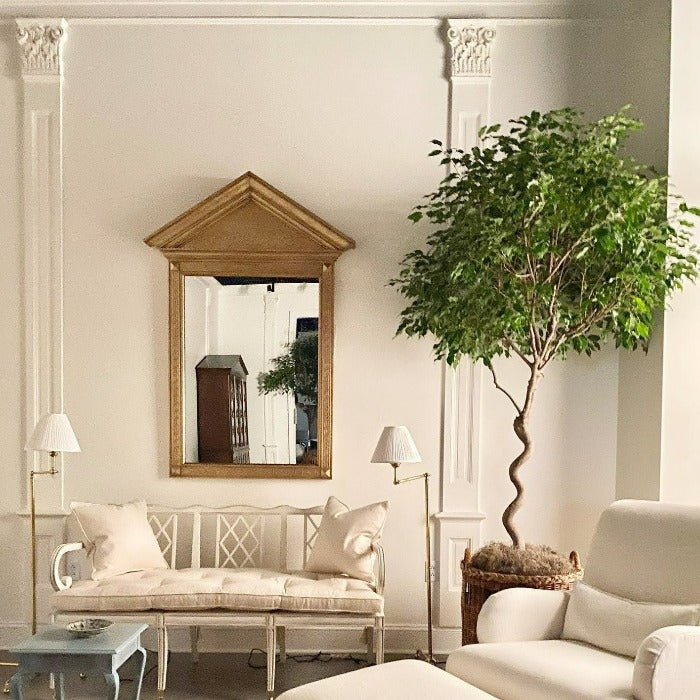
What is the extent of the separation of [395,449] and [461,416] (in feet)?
2.50

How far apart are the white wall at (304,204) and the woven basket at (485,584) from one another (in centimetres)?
82

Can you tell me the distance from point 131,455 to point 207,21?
8.22 feet

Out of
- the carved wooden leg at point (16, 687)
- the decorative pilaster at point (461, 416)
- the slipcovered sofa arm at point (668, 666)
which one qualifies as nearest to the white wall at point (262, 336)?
the decorative pilaster at point (461, 416)

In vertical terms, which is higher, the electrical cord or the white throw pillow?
the white throw pillow

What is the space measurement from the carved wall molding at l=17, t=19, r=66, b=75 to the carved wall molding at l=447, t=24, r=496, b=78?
220cm

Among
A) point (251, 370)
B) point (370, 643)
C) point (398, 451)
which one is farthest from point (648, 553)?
point (251, 370)

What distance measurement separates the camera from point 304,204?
515 cm

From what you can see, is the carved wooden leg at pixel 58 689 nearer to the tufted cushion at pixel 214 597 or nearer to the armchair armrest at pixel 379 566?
the tufted cushion at pixel 214 597

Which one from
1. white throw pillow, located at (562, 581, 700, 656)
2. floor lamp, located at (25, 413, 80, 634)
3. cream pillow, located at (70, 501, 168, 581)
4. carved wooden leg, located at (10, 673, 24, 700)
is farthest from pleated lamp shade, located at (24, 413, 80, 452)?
white throw pillow, located at (562, 581, 700, 656)

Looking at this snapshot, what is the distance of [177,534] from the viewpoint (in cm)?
514

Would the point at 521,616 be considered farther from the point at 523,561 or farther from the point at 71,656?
the point at 71,656

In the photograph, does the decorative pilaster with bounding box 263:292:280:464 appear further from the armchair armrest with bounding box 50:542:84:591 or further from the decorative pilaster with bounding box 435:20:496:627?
the armchair armrest with bounding box 50:542:84:591

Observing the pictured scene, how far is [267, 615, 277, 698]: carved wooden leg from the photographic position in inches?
167

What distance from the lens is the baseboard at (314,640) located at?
508 cm
